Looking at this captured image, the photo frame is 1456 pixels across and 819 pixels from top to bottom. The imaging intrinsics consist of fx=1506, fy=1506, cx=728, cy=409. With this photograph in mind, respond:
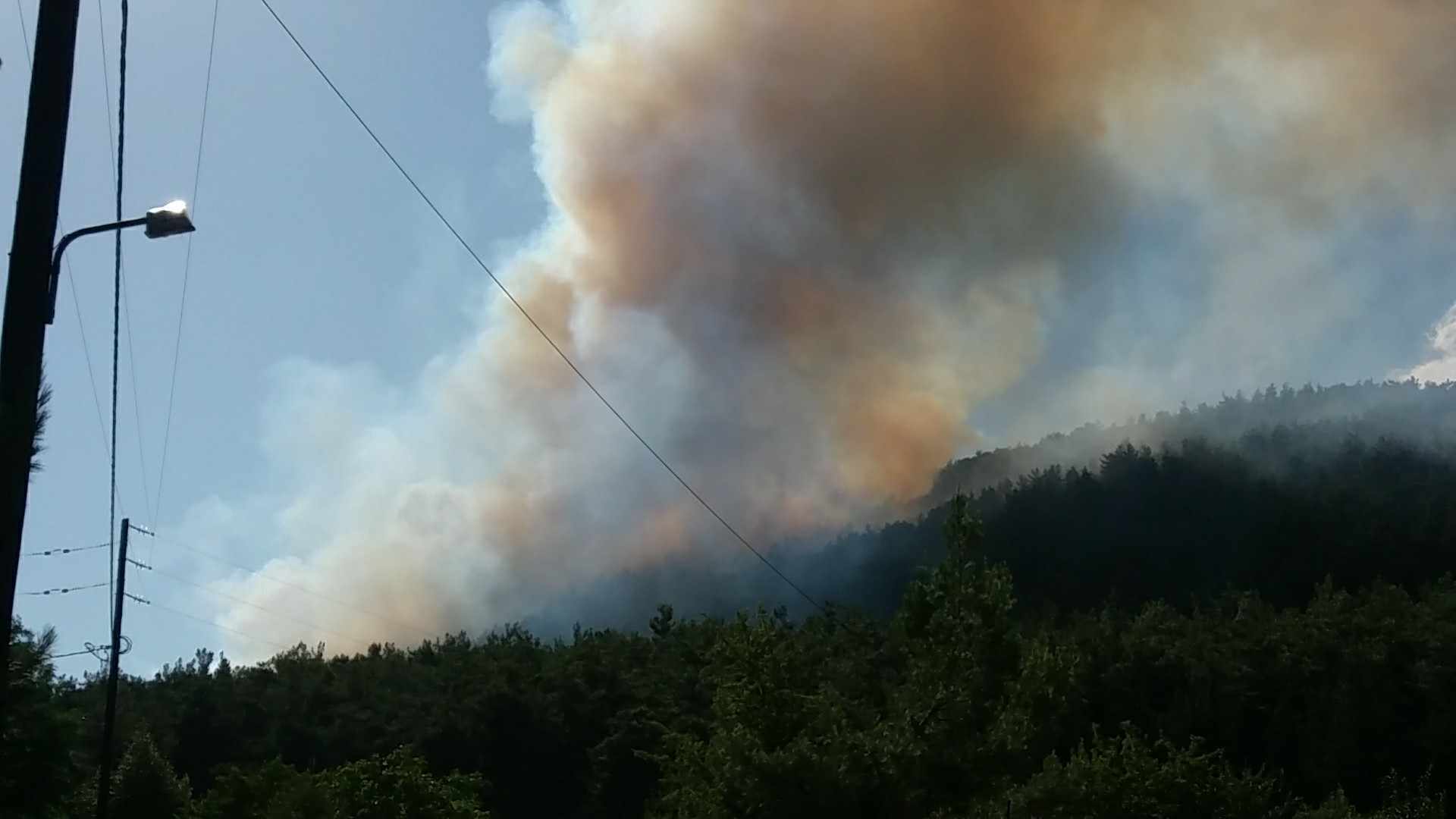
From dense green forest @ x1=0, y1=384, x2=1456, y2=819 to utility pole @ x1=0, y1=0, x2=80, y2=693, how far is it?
2.49m

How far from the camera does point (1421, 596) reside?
10344 centimetres

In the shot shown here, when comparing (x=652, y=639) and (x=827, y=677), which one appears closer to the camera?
(x=827, y=677)

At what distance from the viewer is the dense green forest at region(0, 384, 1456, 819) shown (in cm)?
3197

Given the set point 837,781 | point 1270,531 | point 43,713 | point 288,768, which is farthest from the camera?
point 1270,531

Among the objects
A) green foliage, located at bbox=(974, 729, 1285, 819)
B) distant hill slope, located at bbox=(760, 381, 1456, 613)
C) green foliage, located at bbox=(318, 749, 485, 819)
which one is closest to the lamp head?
green foliage, located at bbox=(974, 729, 1285, 819)

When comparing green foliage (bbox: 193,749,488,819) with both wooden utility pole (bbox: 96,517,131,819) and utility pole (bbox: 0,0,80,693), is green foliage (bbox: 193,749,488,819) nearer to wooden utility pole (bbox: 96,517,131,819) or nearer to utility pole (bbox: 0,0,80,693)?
wooden utility pole (bbox: 96,517,131,819)

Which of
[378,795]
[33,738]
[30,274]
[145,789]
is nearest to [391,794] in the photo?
[378,795]

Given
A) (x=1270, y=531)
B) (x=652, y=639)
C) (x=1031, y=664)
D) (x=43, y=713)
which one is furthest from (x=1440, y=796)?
(x=1270, y=531)

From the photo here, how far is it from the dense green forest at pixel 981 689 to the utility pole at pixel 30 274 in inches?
98.2

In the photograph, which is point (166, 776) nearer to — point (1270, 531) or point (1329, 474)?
point (1270, 531)

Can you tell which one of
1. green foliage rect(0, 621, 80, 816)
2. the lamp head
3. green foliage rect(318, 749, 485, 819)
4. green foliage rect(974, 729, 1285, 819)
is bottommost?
green foliage rect(974, 729, 1285, 819)

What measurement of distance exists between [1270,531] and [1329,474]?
1490 cm

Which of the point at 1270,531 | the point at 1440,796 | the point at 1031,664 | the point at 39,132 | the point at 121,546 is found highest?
the point at 1270,531

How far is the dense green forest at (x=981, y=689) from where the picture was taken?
32.0 metres
